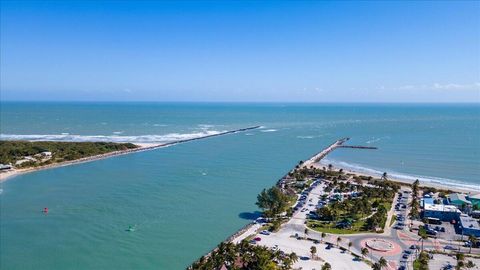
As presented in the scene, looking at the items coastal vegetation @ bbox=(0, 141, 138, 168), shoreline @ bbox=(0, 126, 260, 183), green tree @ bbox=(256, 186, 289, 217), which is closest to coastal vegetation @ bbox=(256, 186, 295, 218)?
green tree @ bbox=(256, 186, 289, 217)

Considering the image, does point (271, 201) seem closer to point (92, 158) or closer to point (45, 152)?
point (92, 158)

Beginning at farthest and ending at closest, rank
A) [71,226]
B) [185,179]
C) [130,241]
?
[185,179]
[71,226]
[130,241]

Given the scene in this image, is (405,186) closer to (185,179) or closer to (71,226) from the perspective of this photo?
(185,179)

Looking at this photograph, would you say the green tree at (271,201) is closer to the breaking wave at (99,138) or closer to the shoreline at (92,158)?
the shoreline at (92,158)

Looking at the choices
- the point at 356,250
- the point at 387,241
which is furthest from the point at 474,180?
the point at 356,250

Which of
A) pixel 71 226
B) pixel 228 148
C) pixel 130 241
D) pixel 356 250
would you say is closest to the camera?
pixel 356 250
